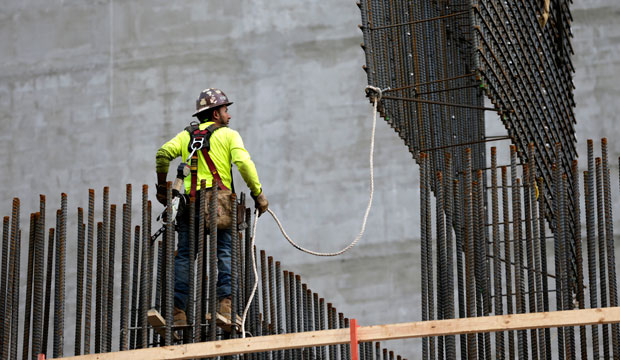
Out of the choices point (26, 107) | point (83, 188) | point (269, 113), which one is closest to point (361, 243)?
point (269, 113)

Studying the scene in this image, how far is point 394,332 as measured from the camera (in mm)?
9172

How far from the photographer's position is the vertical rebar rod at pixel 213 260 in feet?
33.0

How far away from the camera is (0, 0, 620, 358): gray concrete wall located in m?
23.0

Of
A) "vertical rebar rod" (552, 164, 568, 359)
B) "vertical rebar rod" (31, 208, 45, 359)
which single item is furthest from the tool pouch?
"vertical rebar rod" (552, 164, 568, 359)

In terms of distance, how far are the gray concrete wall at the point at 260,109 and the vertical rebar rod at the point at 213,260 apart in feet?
40.1

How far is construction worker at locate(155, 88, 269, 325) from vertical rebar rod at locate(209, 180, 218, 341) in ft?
1.34

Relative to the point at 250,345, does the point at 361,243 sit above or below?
above

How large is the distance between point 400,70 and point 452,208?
10.1ft

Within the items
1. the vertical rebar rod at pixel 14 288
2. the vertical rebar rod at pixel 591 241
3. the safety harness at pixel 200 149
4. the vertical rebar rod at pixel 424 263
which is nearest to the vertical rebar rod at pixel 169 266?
the safety harness at pixel 200 149

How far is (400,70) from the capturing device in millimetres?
13242

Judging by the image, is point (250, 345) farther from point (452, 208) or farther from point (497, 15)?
point (497, 15)

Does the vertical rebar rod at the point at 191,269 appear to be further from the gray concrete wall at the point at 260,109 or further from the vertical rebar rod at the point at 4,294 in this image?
the gray concrete wall at the point at 260,109

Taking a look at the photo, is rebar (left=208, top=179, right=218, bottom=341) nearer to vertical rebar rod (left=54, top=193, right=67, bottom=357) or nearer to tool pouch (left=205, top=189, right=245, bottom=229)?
tool pouch (left=205, top=189, right=245, bottom=229)

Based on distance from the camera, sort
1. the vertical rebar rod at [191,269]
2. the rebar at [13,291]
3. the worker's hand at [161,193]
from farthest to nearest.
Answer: the worker's hand at [161,193] < the rebar at [13,291] < the vertical rebar rod at [191,269]
